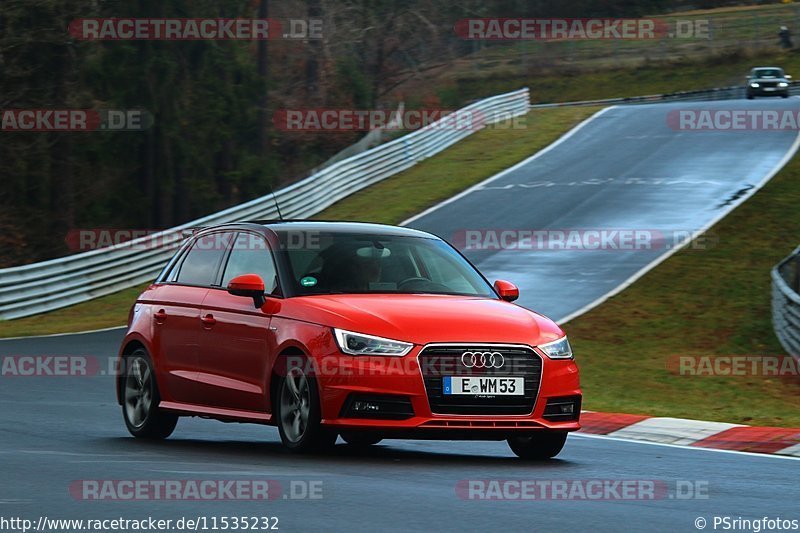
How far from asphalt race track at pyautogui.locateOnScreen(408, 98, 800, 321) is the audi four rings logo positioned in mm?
13313

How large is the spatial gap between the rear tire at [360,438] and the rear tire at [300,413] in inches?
5.7

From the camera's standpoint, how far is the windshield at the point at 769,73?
57188 millimetres

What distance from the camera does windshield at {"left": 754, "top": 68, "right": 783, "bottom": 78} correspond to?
57.2 metres

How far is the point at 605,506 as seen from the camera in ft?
26.0

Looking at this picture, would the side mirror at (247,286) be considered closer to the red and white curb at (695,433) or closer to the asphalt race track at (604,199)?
the red and white curb at (695,433)

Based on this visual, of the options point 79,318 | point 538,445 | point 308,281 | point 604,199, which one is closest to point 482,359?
point 538,445

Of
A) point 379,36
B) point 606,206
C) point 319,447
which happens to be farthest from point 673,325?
point 379,36

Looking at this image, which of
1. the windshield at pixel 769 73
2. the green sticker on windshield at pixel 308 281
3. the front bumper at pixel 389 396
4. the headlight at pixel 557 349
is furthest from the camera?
the windshield at pixel 769 73
